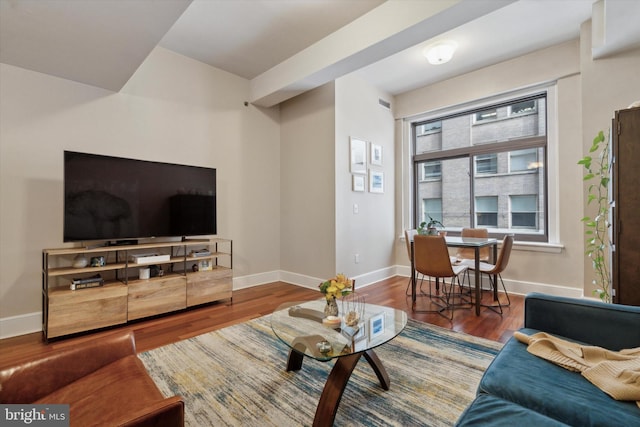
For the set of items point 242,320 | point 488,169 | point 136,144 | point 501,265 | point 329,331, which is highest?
point 136,144

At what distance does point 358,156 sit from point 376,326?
2.92 meters

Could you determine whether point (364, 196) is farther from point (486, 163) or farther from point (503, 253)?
point (503, 253)

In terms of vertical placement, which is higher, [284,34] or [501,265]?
[284,34]

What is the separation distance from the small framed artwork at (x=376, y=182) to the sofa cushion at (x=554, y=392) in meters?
3.36

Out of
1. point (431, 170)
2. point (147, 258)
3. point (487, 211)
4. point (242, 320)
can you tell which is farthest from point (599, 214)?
point (147, 258)

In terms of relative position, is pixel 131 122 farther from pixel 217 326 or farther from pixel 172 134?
pixel 217 326

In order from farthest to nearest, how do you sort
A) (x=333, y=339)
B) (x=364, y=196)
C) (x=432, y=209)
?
(x=432, y=209), (x=364, y=196), (x=333, y=339)

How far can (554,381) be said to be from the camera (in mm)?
1126

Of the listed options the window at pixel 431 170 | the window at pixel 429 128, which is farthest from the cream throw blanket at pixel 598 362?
the window at pixel 429 128

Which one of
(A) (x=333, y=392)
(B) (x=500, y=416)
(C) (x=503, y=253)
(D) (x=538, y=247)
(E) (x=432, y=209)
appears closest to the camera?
(B) (x=500, y=416)

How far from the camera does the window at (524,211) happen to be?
12.8 feet

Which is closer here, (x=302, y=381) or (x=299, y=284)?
(x=302, y=381)

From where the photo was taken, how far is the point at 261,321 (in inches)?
113

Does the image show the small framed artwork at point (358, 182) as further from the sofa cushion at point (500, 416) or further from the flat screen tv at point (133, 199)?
the sofa cushion at point (500, 416)
